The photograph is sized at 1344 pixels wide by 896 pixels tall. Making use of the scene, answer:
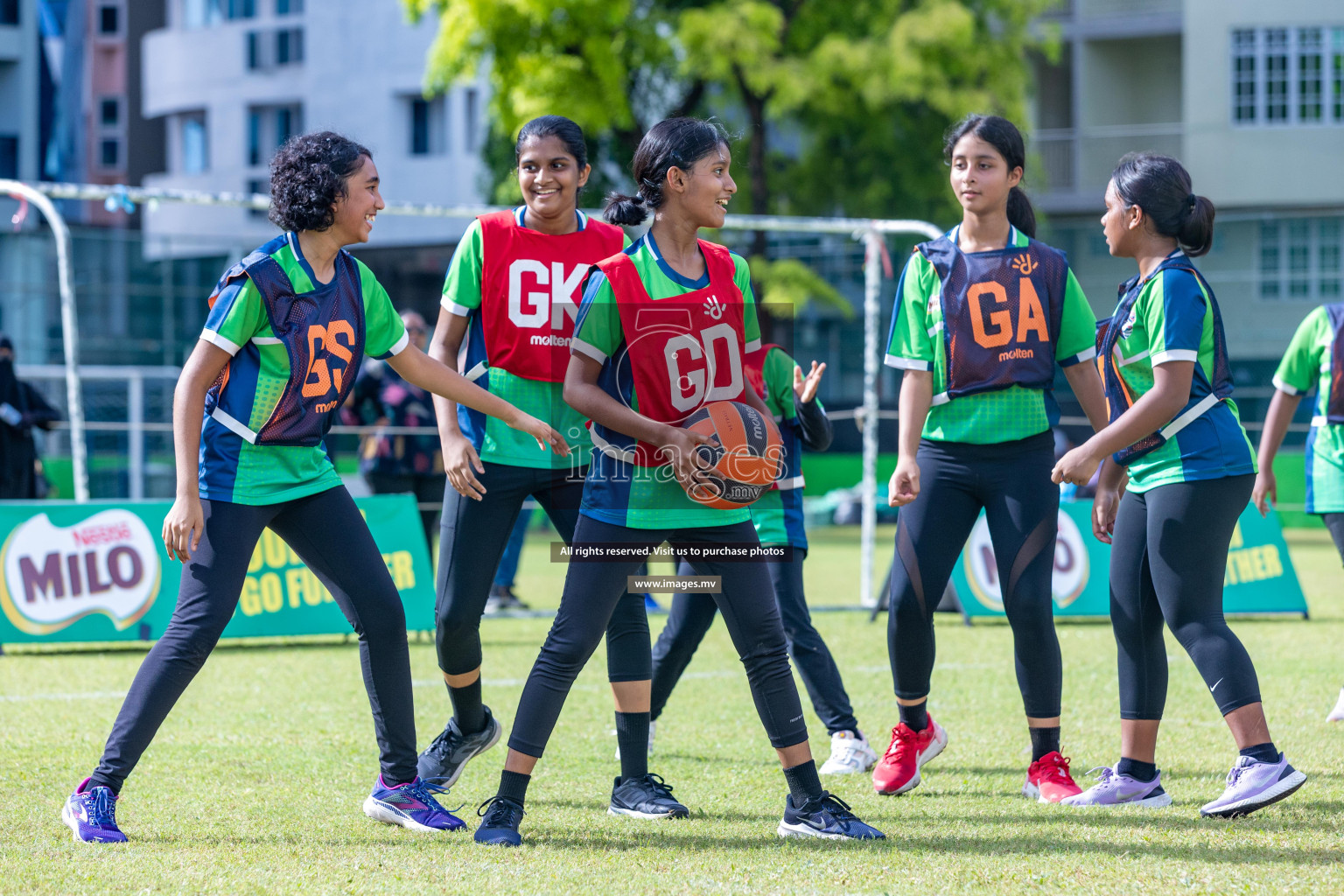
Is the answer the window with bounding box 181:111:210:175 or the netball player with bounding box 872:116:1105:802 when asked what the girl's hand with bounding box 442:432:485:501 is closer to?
the netball player with bounding box 872:116:1105:802

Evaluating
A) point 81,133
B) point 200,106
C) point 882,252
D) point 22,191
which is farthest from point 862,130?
point 81,133

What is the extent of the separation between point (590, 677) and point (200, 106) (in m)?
30.3

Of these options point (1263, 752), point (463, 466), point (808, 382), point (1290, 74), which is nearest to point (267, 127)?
point (1290, 74)

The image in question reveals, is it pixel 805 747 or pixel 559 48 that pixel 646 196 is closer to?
pixel 805 747

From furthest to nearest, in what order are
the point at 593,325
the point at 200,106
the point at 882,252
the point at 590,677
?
the point at 200,106, the point at 882,252, the point at 590,677, the point at 593,325

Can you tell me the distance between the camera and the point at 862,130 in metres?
23.4

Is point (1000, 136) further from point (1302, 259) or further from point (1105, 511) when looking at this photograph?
point (1302, 259)

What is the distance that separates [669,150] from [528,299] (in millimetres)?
814

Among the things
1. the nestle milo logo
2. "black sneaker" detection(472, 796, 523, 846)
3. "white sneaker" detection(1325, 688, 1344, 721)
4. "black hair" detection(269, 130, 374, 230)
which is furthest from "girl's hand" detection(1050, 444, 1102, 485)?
the nestle milo logo

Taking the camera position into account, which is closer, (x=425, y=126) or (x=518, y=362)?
(x=518, y=362)

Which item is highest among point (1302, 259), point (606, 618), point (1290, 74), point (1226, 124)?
point (1290, 74)

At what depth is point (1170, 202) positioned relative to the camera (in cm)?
452

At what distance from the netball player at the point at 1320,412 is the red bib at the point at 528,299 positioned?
353 centimetres

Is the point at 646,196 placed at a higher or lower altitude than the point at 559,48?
lower
